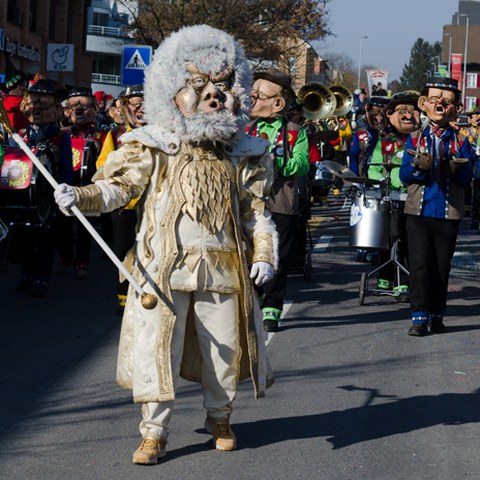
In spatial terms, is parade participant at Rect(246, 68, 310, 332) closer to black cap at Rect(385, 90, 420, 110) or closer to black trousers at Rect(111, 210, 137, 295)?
black trousers at Rect(111, 210, 137, 295)

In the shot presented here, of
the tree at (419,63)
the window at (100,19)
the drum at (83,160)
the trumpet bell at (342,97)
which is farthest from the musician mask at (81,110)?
the tree at (419,63)

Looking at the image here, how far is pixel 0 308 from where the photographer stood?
404 inches

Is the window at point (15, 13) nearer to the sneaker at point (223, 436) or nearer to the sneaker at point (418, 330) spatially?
the sneaker at point (418, 330)

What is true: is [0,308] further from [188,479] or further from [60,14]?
[60,14]

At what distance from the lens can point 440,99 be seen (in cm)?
913

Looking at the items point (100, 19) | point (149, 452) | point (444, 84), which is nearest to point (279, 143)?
point (444, 84)

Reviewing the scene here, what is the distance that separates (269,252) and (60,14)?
3382cm

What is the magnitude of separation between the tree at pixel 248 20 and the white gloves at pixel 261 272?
24.1m

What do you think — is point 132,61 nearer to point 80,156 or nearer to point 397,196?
point 80,156

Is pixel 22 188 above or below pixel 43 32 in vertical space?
below

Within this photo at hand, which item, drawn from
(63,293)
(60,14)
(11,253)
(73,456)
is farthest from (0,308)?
(60,14)

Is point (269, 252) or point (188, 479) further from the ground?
point (269, 252)

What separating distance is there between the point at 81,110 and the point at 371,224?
→ 3626mm

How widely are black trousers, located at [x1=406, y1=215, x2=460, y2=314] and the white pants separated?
3907 mm
